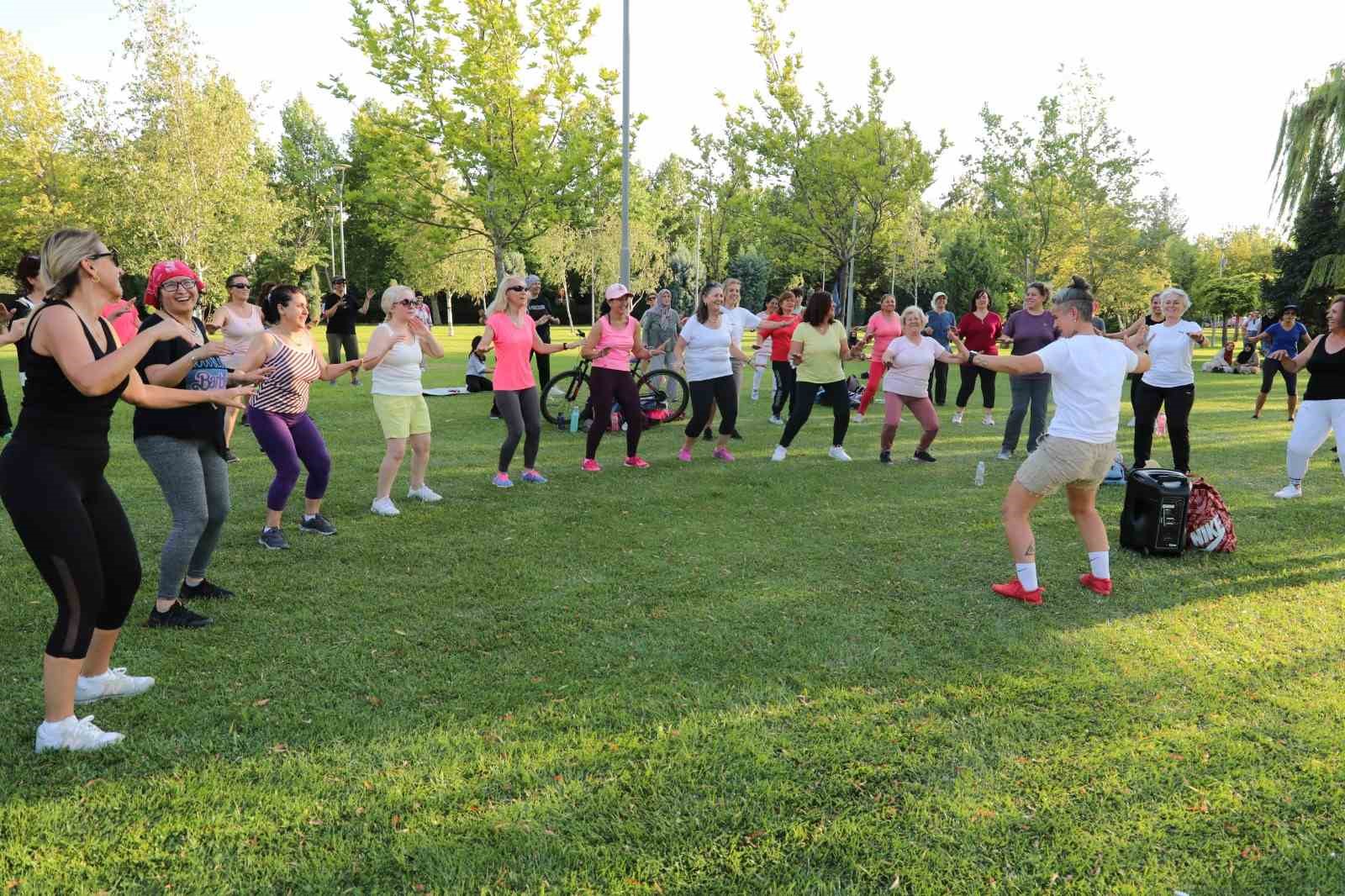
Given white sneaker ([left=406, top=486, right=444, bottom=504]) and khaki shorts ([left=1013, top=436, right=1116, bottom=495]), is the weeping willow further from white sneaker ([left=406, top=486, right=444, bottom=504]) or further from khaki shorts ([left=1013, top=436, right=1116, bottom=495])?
white sneaker ([left=406, top=486, right=444, bottom=504])

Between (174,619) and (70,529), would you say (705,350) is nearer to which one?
(174,619)

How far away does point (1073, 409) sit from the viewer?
491cm

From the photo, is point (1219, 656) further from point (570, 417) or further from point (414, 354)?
point (570, 417)

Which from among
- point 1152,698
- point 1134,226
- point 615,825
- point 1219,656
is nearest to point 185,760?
point 615,825

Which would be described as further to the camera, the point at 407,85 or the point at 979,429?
the point at 407,85

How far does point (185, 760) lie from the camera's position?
3260 millimetres

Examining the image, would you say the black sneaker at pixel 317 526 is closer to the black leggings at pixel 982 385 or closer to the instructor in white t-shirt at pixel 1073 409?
the instructor in white t-shirt at pixel 1073 409

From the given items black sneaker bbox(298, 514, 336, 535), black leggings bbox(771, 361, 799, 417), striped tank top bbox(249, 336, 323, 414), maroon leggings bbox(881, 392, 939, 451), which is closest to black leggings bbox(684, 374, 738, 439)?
maroon leggings bbox(881, 392, 939, 451)

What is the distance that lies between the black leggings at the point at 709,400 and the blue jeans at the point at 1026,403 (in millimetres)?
3264

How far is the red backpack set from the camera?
619 cm

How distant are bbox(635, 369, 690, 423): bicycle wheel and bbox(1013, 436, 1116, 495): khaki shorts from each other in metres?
7.39

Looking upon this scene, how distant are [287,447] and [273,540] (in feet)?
2.34

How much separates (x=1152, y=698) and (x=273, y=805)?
3805 millimetres

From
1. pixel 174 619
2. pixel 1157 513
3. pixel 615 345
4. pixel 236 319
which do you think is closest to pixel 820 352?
pixel 615 345
